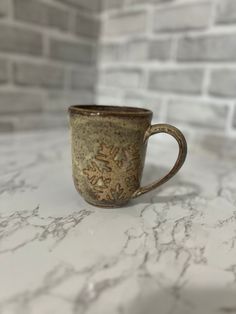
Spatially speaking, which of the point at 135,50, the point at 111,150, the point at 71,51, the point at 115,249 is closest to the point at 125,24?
the point at 135,50

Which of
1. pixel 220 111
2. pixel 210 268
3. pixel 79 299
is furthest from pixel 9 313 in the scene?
pixel 220 111

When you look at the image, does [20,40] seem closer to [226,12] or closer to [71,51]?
[71,51]

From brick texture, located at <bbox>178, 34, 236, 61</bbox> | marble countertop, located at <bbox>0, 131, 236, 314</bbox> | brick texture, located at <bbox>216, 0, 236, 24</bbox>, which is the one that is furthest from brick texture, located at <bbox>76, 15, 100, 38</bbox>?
marble countertop, located at <bbox>0, 131, 236, 314</bbox>

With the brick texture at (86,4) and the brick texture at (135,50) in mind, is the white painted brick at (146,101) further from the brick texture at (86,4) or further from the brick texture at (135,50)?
the brick texture at (86,4)

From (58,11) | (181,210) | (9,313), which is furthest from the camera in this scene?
(58,11)

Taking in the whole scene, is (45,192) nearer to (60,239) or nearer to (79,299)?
(60,239)

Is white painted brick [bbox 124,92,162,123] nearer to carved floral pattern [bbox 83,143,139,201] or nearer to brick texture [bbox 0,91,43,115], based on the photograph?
brick texture [bbox 0,91,43,115]
